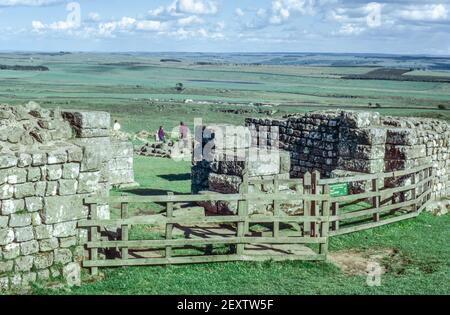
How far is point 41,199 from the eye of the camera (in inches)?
364

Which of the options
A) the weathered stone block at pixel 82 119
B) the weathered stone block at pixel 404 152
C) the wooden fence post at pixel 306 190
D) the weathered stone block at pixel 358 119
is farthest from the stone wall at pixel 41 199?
the weathered stone block at pixel 404 152

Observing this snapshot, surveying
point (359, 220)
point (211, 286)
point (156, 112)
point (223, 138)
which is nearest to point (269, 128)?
point (223, 138)

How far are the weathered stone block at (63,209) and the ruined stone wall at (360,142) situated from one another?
8.09 m

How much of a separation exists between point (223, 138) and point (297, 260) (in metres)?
5.50

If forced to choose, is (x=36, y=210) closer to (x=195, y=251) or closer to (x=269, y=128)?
(x=195, y=251)

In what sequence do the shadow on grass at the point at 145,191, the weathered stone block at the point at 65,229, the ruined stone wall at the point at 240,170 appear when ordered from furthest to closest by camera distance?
1. the shadow on grass at the point at 145,191
2. the ruined stone wall at the point at 240,170
3. the weathered stone block at the point at 65,229

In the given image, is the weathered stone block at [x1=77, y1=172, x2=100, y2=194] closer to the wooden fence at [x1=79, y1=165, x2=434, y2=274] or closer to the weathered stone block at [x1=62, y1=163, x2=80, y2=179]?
the weathered stone block at [x1=62, y1=163, x2=80, y2=179]

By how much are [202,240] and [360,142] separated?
7.43m

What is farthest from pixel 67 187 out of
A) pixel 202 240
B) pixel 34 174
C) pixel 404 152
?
pixel 404 152

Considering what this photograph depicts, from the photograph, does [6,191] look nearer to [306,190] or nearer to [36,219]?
[36,219]

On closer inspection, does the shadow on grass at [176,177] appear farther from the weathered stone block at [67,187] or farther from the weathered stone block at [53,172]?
the weathered stone block at [53,172]

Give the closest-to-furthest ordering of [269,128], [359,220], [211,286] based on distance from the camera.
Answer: [211,286], [359,220], [269,128]

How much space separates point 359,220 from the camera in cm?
1405

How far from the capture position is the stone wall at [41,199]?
8.90 metres
